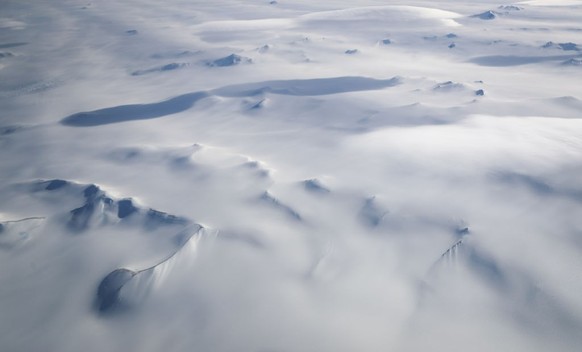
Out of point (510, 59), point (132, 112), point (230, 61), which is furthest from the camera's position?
point (230, 61)

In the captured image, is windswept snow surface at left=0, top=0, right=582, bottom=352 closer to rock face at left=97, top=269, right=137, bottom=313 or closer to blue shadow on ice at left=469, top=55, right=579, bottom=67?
rock face at left=97, top=269, right=137, bottom=313

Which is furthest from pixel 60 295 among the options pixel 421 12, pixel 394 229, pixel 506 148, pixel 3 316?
pixel 421 12

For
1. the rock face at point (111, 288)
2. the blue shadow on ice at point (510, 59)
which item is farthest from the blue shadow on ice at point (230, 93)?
the rock face at point (111, 288)

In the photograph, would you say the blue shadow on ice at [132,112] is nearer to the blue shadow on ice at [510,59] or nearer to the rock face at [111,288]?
the rock face at [111,288]

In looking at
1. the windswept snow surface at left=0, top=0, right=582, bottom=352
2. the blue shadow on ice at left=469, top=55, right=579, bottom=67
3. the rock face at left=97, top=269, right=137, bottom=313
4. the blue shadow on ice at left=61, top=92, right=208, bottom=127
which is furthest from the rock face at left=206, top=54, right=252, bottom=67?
the rock face at left=97, top=269, right=137, bottom=313

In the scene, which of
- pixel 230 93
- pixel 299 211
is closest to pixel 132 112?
pixel 230 93

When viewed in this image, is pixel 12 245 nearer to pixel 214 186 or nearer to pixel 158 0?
pixel 214 186

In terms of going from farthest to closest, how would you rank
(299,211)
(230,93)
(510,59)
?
1. (510,59)
2. (230,93)
3. (299,211)

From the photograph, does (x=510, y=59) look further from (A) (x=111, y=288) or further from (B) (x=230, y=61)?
(A) (x=111, y=288)
